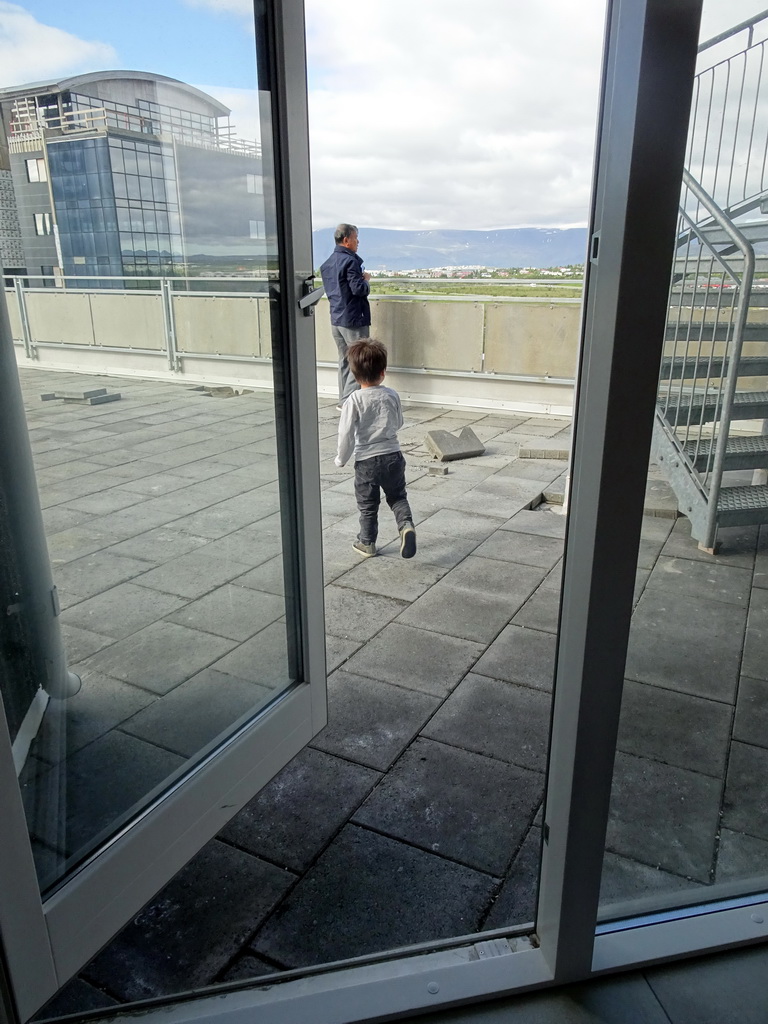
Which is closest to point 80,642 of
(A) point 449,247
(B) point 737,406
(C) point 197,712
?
(C) point 197,712

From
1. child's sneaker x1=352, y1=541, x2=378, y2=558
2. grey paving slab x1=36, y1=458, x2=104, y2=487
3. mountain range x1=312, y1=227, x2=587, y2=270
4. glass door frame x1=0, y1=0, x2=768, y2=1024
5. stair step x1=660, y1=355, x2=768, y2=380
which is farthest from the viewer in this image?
mountain range x1=312, y1=227, x2=587, y2=270

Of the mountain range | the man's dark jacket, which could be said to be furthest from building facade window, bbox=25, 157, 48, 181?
the mountain range

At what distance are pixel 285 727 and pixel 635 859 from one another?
888mm

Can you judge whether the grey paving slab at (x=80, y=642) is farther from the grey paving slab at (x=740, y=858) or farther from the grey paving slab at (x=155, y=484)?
the grey paving slab at (x=740, y=858)

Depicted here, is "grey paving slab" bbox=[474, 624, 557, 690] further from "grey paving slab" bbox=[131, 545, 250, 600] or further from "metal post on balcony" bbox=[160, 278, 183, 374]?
"metal post on balcony" bbox=[160, 278, 183, 374]

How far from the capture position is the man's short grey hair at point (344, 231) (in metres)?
5.52

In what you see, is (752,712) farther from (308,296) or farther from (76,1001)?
(76,1001)

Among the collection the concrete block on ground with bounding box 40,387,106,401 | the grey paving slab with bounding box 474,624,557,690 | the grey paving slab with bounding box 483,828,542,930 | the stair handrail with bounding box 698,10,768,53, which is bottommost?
the grey paving slab with bounding box 474,624,557,690

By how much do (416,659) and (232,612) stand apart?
86cm

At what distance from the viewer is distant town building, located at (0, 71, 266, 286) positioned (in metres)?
1.19

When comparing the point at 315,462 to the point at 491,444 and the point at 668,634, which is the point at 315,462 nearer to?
the point at 668,634

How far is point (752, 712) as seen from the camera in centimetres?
201

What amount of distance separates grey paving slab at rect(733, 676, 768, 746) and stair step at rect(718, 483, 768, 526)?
896 mm

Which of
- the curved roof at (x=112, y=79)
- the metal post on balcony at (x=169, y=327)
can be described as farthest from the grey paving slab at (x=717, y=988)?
the curved roof at (x=112, y=79)
